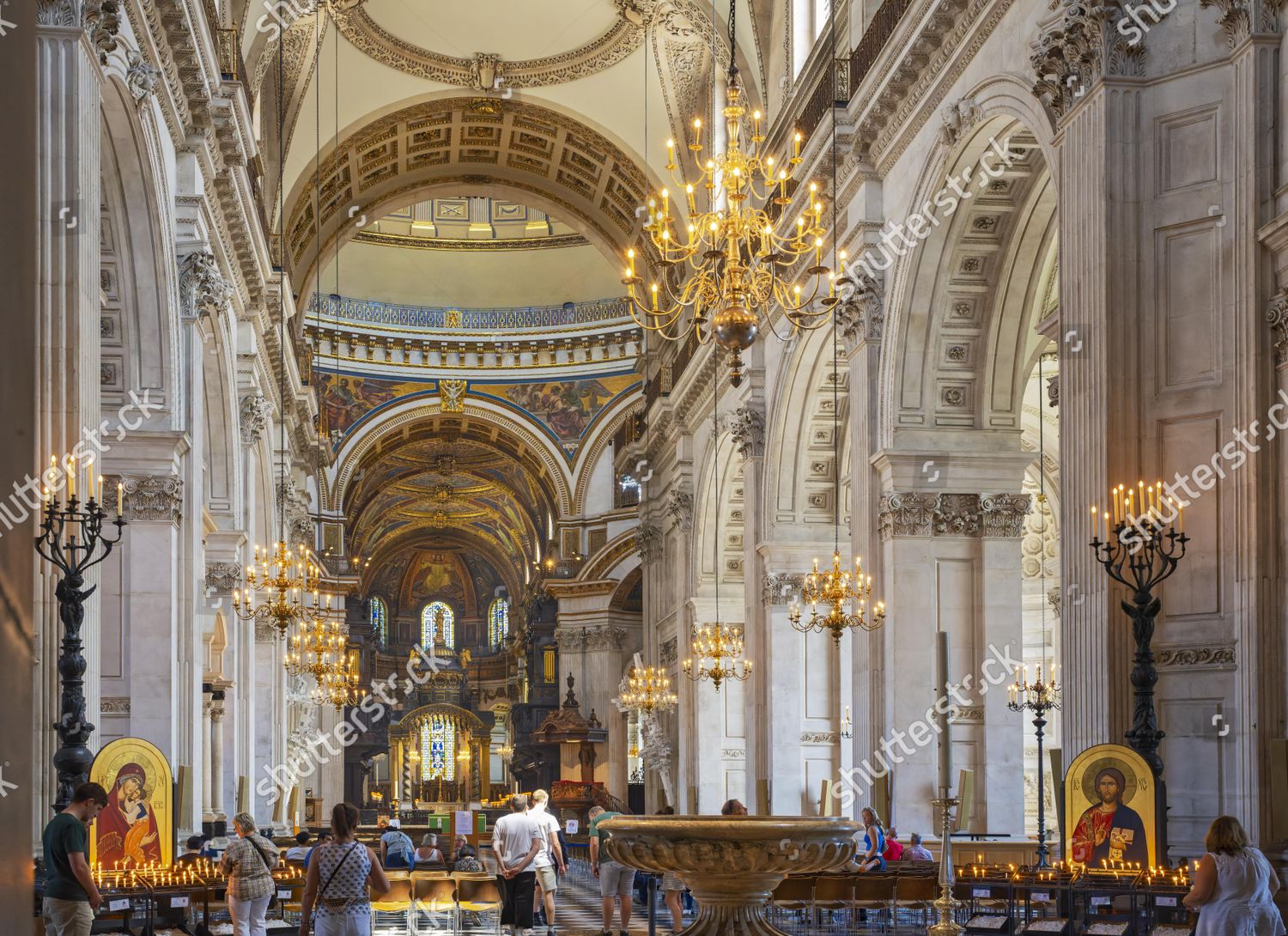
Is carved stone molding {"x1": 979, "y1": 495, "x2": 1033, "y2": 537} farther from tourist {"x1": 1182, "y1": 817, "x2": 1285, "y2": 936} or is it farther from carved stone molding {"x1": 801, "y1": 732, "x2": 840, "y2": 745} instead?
tourist {"x1": 1182, "y1": 817, "x2": 1285, "y2": 936}

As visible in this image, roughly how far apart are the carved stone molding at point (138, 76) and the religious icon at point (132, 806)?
17.8ft

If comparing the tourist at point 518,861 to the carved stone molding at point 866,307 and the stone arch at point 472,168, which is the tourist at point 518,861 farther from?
the stone arch at point 472,168

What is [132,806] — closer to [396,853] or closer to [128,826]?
[128,826]

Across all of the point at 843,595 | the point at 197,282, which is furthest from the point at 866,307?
the point at 197,282

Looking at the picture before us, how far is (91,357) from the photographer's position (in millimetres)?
10422

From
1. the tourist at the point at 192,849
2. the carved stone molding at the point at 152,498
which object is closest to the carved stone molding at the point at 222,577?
the carved stone molding at the point at 152,498

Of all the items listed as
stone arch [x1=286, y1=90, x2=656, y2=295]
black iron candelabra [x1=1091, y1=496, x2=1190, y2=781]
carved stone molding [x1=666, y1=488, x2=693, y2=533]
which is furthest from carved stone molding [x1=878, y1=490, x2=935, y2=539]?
stone arch [x1=286, y1=90, x2=656, y2=295]

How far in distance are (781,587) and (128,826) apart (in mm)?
12065

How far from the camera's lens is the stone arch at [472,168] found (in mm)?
29406

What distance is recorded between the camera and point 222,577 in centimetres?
2119

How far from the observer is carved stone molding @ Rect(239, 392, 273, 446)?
22.1 metres

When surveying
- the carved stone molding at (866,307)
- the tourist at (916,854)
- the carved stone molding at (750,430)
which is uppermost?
the carved stone molding at (866,307)

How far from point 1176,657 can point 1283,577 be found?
3.23 feet

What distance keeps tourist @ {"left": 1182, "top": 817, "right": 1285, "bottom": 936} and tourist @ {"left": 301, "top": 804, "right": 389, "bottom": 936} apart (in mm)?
3632
